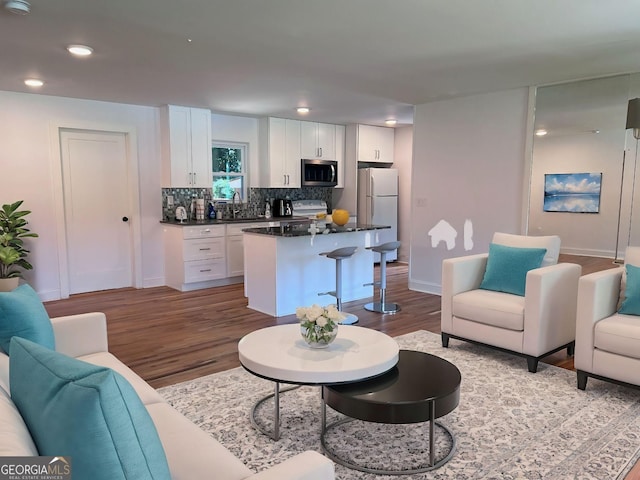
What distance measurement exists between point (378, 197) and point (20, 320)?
6401 millimetres

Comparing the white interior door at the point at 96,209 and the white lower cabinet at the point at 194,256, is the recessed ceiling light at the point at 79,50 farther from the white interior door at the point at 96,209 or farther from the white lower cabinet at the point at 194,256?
the white lower cabinet at the point at 194,256

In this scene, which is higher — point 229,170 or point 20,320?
point 229,170

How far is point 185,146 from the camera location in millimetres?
6074

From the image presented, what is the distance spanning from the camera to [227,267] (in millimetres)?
6340

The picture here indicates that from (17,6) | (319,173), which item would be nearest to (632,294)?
(17,6)

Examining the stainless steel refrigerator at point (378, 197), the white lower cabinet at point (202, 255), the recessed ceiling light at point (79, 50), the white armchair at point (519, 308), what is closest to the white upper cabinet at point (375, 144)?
the stainless steel refrigerator at point (378, 197)

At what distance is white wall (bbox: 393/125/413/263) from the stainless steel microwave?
123 cm

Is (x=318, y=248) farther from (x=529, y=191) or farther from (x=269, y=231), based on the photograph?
(x=529, y=191)

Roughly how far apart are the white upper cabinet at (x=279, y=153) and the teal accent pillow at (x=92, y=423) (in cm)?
609

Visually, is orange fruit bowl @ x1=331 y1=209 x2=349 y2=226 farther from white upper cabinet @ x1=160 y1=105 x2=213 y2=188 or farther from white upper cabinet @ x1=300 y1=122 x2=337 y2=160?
white upper cabinet @ x1=300 y1=122 x2=337 y2=160

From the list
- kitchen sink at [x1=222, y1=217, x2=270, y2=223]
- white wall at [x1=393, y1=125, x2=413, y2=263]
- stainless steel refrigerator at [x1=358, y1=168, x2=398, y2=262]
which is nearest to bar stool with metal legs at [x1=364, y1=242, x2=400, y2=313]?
kitchen sink at [x1=222, y1=217, x2=270, y2=223]

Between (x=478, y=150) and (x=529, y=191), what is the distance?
769 mm

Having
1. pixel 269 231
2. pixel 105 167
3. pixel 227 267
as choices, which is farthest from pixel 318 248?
pixel 105 167

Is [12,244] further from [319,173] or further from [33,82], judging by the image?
[319,173]
